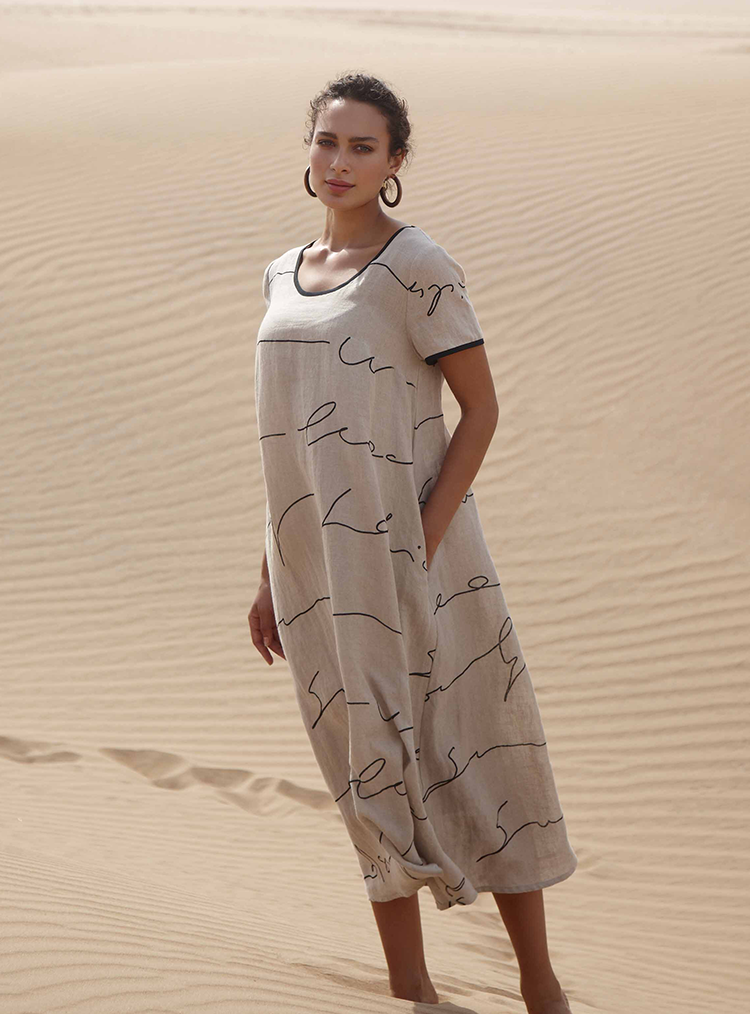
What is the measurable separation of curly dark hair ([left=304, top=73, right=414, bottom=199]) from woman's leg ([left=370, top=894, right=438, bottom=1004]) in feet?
5.58

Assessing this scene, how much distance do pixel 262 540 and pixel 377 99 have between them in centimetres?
481

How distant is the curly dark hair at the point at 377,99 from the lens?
2479 millimetres

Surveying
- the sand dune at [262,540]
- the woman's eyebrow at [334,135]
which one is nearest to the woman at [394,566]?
the woman's eyebrow at [334,135]

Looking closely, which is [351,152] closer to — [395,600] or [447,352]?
[447,352]

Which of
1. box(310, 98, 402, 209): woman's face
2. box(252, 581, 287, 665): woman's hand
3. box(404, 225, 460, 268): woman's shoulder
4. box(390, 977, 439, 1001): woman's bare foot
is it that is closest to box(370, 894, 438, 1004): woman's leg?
box(390, 977, 439, 1001): woman's bare foot

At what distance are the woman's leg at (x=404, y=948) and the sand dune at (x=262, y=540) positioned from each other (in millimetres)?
63

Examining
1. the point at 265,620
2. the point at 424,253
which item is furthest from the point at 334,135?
the point at 265,620

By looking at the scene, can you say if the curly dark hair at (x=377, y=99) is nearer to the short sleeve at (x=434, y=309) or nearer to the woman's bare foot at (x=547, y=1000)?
the short sleeve at (x=434, y=309)

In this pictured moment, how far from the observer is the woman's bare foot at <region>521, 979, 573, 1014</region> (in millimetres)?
2598

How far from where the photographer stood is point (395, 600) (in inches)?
94.7

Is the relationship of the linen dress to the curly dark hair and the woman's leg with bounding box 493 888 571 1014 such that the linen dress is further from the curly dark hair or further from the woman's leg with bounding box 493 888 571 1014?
the curly dark hair

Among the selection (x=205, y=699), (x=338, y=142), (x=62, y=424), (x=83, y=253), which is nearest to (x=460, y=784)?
(x=338, y=142)

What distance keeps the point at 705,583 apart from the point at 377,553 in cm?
420

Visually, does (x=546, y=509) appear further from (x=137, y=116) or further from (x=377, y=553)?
(x=137, y=116)
